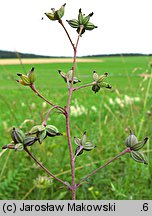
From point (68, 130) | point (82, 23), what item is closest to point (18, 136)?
point (68, 130)

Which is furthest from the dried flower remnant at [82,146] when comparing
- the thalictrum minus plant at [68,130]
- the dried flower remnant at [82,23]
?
the dried flower remnant at [82,23]

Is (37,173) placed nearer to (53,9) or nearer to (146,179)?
(146,179)

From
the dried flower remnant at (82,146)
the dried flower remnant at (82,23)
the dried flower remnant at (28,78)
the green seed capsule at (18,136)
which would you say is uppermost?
the dried flower remnant at (82,23)

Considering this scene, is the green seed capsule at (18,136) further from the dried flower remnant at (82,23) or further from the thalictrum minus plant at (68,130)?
the dried flower remnant at (82,23)

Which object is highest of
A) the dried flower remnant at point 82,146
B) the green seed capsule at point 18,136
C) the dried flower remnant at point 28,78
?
the dried flower remnant at point 28,78

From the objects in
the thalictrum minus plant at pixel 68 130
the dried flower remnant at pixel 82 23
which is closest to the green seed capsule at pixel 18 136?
the thalictrum minus plant at pixel 68 130

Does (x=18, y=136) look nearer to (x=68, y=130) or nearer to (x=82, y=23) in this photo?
(x=68, y=130)

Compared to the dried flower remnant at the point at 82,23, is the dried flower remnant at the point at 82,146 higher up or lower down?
lower down

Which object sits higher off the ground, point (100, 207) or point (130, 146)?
point (130, 146)

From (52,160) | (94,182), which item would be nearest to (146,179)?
(94,182)

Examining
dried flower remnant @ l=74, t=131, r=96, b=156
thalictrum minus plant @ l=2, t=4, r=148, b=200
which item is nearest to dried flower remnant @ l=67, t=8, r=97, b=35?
thalictrum minus plant @ l=2, t=4, r=148, b=200

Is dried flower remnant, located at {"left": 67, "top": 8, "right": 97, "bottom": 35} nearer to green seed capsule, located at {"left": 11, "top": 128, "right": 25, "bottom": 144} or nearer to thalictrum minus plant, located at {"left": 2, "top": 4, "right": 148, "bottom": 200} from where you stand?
thalictrum minus plant, located at {"left": 2, "top": 4, "right": 148, "bottom": 200}
